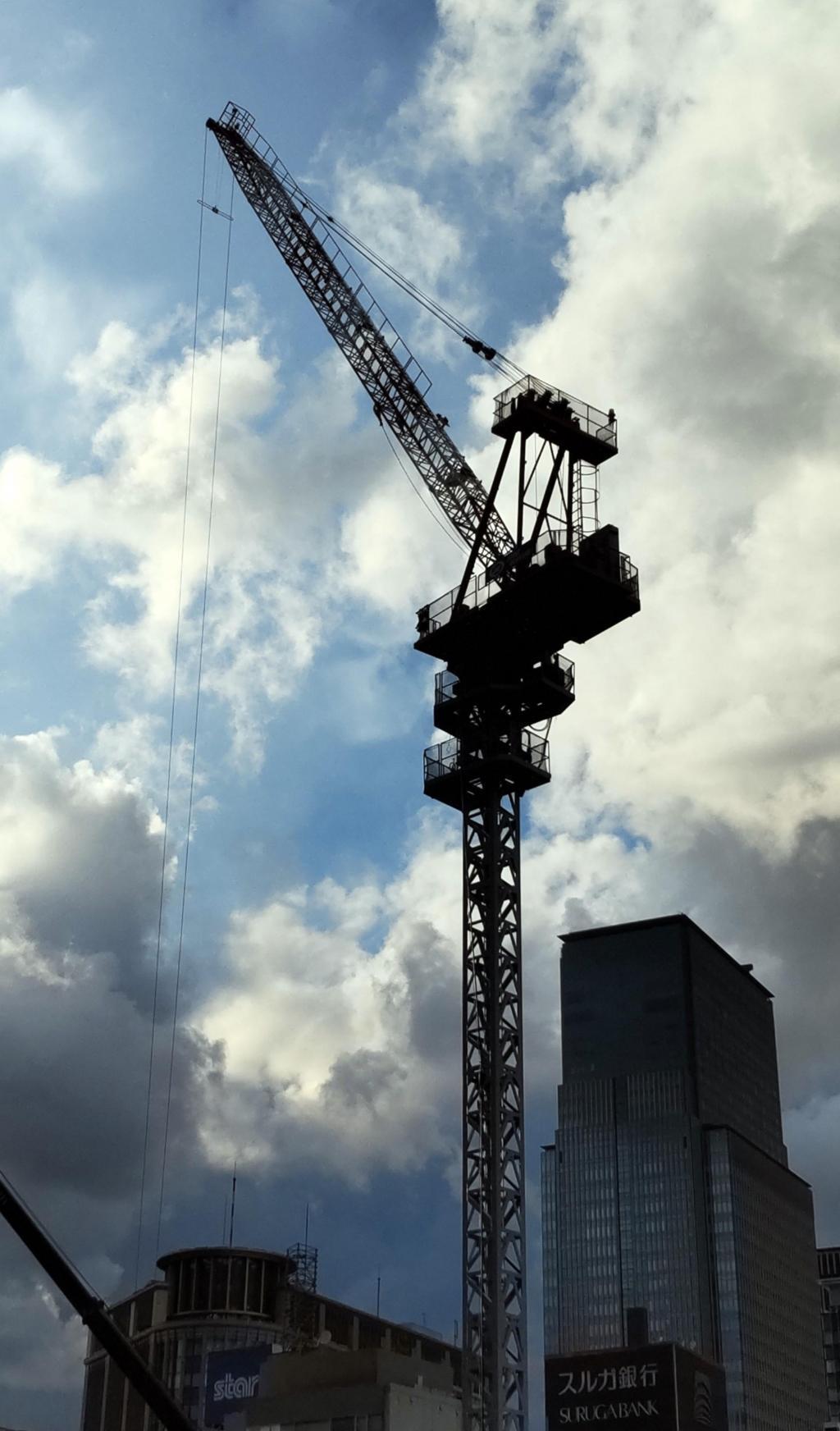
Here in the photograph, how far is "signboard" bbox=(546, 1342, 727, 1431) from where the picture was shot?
4722 inches

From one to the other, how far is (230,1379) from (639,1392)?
48485mm

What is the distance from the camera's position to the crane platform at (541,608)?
93812mm

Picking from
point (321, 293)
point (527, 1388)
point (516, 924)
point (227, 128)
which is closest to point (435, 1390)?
point (527, 1388)

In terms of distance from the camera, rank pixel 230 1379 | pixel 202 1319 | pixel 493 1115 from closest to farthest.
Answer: pixel 493 1115
pixel 230 1379
pixel 202 1319

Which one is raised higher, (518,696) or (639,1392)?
(518,696)

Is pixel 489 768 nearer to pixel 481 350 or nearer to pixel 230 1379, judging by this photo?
pixel 481 350

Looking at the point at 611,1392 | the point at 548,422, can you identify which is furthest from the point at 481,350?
the point at 611,1392

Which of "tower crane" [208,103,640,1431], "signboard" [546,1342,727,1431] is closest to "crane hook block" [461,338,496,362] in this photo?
"tower crane" [208,103,640,1431]

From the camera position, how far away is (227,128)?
392ft

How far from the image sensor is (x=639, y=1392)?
4796 inches

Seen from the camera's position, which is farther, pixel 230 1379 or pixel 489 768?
pixel 230 1379

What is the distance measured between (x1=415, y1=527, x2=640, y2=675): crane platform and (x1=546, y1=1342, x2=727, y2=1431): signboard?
5306cm

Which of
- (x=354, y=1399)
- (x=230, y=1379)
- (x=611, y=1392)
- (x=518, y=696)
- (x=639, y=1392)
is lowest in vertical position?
(x=354, y=1399)

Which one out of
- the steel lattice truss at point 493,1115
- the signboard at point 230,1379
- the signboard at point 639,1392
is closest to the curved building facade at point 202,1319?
the signboard at point 230,1379
